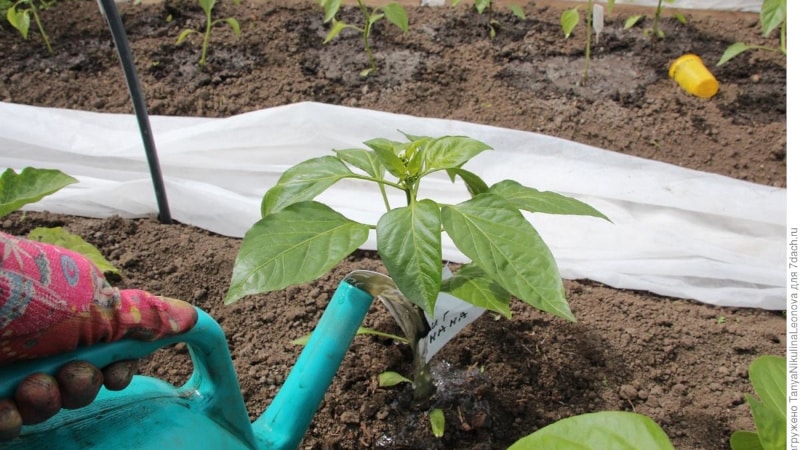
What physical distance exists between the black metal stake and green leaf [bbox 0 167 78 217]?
0.29 meters

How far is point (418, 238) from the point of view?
0.78m

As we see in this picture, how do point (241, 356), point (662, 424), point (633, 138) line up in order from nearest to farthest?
point (662, 424), point (241, 356), point (633, 138)

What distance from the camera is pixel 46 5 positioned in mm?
2209

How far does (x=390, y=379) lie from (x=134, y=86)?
0.66m

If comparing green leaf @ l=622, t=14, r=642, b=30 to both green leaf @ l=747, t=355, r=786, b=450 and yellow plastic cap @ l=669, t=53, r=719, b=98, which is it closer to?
yellow plastic cap @ l=669, t=53, r=719, b=98

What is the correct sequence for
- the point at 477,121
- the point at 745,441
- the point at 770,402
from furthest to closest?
the point at 477,121
the point at 745,441
the point at 770,402

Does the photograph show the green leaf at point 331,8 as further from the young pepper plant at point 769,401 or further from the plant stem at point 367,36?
the young pepper plant at point 769,401

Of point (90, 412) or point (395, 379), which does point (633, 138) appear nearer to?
point (395, 379)

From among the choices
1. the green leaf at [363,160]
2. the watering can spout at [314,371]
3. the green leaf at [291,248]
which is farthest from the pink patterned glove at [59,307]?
the green leaf at [363,160]

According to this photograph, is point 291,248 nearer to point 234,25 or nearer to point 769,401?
point 769,401

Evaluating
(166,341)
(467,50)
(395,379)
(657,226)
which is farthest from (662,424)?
(467,50)

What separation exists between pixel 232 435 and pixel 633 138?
133cm

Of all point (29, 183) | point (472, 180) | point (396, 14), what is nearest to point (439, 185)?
point (396, 14)

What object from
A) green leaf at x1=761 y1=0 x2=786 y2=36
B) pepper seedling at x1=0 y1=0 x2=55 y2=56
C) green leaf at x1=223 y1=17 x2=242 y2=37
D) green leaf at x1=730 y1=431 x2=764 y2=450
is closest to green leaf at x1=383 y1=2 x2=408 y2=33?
green leaf at x1=223 y1=17 x2=242 y2=37
